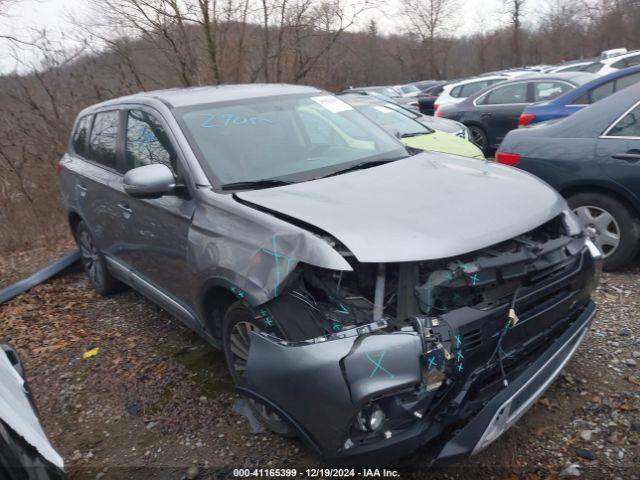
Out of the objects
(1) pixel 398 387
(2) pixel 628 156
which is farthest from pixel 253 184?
(2) pixel 628 156

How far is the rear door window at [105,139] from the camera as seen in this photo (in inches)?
161

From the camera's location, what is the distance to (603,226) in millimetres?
4117

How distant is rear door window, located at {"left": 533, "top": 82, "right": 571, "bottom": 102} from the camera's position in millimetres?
9014

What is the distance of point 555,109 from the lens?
22.6 ft

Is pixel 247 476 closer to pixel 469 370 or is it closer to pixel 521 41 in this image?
pixel 469 370

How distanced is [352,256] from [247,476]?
131 cm

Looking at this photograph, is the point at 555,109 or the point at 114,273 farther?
the point at 555,109

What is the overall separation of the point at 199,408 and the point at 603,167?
3567 mm

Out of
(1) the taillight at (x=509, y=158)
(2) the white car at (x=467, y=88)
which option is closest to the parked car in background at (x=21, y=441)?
(1) the taillight at (x=509, y=158)

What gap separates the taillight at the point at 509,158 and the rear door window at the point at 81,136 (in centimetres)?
393

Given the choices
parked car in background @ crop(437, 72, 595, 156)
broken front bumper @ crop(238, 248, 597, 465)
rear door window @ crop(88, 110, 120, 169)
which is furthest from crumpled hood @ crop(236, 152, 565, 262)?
parked car in background @ crop(437, 72, 595, 156)

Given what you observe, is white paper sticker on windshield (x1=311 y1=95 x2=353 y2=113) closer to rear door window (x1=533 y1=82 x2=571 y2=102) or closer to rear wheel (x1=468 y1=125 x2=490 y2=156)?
rear wheel (x1=468 y1=125 x2=490 y2=156)

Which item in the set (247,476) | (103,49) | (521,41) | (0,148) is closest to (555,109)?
(247,476)

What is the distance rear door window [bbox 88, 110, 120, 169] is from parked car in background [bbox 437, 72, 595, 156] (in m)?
7.45
